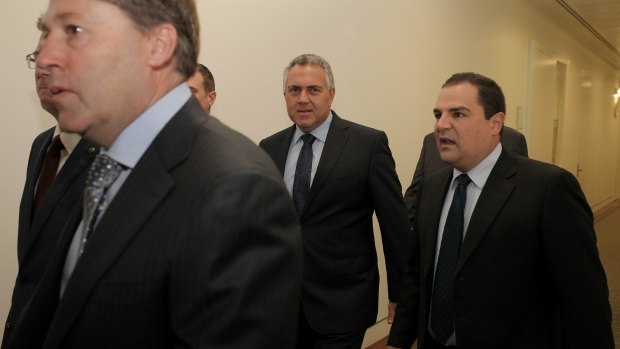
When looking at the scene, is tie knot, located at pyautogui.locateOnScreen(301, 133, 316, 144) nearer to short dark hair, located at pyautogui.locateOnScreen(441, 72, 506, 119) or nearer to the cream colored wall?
the cream colored wall

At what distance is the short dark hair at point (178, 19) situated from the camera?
35.2 inches

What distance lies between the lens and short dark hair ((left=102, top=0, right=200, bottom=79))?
895 millimetres

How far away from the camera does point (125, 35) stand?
89cm

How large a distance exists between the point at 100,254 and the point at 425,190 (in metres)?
1.57

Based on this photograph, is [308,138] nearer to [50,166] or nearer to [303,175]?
[303,175]

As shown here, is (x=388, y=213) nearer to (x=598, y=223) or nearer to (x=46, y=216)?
(x=46, y=216)

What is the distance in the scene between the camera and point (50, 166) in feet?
5.38

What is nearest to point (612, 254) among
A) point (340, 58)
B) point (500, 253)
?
point (340, 58)

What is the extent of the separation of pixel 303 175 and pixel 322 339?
0.76 metres

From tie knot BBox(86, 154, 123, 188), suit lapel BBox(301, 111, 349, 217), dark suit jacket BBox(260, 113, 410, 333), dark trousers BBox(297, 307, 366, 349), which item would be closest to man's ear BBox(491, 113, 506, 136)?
dark suit jacket BBox(260, 113, 410, 333)

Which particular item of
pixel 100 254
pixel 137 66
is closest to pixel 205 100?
pixel 137 66

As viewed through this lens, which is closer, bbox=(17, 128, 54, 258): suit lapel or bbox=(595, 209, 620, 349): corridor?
bbox=(17, 128, 54, 258): suit lapel

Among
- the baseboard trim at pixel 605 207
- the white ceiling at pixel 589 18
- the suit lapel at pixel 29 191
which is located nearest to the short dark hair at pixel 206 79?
the suit lapel at pixel 29 191

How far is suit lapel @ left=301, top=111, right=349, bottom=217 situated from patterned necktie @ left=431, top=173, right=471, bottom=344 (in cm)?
60
